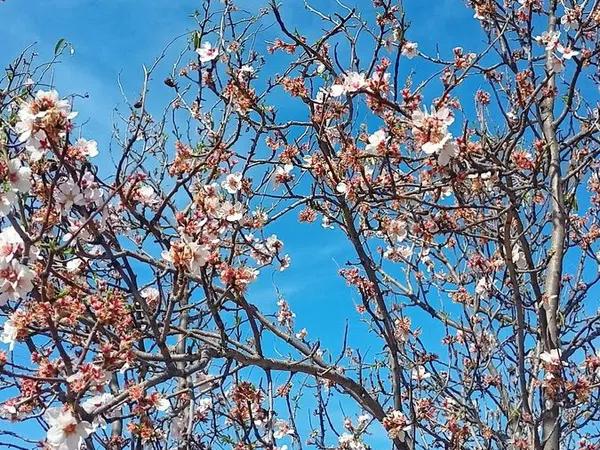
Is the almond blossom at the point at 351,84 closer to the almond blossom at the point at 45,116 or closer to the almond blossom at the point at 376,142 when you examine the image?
the almond blossom at the point at 376,142

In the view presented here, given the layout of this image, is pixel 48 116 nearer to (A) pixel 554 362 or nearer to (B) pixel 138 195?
(B) pixel 138 195

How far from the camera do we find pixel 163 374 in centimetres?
241

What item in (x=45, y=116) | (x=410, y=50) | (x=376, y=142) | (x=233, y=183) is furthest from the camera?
(x=410, y=50)

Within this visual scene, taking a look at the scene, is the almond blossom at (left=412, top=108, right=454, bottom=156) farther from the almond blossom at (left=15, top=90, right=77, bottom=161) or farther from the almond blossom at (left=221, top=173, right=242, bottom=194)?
the almond blossom at (left=15, top=90, right=77, bottom=161)

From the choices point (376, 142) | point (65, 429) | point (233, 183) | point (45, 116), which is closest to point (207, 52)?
point (233, 183)

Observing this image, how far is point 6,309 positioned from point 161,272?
0.82m

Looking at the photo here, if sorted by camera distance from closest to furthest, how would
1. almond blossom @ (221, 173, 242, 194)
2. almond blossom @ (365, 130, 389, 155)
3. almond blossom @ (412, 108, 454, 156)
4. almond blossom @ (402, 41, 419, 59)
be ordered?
almond blossom @ (412, 108, 454, 156), almond blossom @ (365, 130, 389, 155), almond blossom @ (221, 173, 242, 194), almond blossom @ (402, 41, 419, 59)

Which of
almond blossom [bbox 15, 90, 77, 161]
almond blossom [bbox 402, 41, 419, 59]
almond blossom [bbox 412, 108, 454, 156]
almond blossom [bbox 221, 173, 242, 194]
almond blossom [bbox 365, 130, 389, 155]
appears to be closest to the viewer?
almond blossom [bbox 15, 90, 77, 161]

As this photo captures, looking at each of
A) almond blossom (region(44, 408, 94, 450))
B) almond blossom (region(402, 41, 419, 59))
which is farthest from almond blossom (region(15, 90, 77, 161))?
almond blossom (region(402, 41, 419, 59))

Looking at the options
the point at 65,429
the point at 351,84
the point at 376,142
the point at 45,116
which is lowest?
the point at 65,429

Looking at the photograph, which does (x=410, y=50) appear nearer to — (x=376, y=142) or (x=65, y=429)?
(x=376, y=142)

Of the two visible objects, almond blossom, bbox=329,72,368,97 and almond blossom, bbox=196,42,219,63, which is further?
almond blossom, bbox=196,42,219,63

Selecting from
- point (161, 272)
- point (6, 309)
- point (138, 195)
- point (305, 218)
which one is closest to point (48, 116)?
point (138, 195)

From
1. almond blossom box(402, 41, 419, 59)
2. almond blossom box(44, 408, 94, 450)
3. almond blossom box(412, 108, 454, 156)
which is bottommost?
almond blossom box(44, 408, 94, 450)
